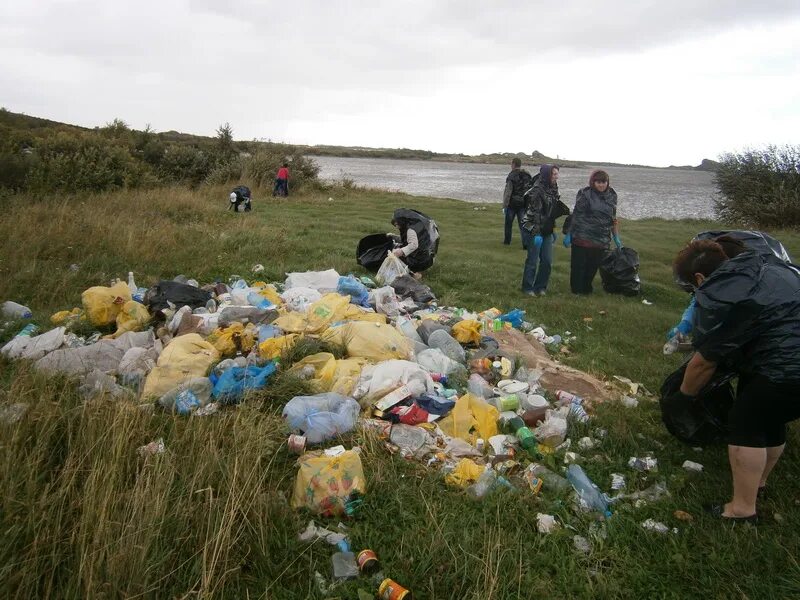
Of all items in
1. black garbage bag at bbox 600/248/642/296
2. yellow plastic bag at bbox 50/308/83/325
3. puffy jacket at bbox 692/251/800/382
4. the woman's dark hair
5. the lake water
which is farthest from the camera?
the lake water

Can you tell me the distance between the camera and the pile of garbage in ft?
9.67

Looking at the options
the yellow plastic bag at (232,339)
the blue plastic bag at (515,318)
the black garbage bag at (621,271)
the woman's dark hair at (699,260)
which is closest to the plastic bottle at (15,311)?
the yellow plastic bag at (232,339)

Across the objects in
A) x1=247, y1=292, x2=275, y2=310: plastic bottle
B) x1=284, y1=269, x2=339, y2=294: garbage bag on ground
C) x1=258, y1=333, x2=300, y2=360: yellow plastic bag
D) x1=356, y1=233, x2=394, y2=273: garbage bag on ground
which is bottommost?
x1=258, y1=333, x2=300, y2=360: yellow plastic bag

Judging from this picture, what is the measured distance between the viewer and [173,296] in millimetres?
5246

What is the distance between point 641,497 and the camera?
2.91 meters

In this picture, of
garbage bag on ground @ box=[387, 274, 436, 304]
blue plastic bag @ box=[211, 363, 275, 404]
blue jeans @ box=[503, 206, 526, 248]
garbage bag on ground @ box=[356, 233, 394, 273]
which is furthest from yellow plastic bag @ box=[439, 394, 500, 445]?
blue jeans @ box=[503, 206, 526, 248]

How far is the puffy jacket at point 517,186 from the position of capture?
9938 mm

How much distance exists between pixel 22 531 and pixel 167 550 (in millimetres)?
543

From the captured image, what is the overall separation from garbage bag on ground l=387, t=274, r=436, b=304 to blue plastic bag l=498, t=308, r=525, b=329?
3.16ft

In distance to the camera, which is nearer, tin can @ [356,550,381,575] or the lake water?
tin can @ [356,550,381,575]

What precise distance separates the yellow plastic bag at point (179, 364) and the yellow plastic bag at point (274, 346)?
1.15ft

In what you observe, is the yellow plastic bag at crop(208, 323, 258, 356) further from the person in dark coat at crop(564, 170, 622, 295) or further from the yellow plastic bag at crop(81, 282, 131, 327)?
the person in dark coat at crop(564, 170, 622, 295)

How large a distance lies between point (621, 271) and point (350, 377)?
519cm

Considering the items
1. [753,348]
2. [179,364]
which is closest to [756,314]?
[753,348]
